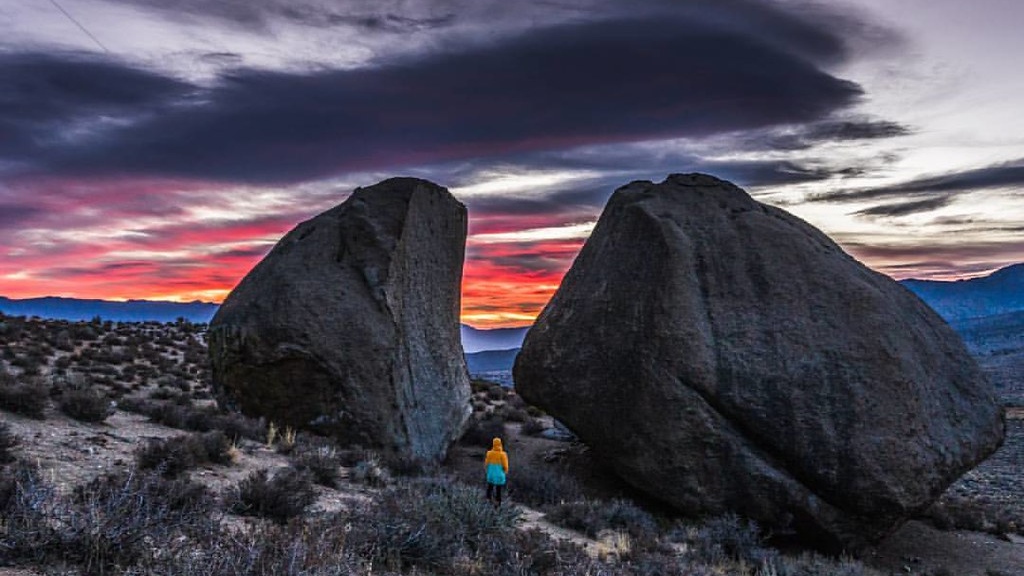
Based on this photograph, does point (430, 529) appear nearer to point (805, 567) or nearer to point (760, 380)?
point (805, 567)

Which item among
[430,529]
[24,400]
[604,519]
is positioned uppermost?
[24,400]

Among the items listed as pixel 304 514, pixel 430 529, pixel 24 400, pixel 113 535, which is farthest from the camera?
pixel 24 400

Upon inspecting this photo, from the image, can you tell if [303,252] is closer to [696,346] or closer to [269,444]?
[269,444]

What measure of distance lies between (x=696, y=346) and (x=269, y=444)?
877 cm

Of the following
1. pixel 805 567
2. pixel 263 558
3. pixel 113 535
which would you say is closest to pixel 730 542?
pixel 805 567

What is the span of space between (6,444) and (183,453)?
2116 millimetres

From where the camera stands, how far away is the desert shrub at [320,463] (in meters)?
11.3

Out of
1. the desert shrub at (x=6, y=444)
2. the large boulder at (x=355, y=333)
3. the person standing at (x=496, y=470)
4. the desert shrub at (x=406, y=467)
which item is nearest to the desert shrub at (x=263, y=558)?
the desert shrub at (x=6, y=444)

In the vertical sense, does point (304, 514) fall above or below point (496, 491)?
above

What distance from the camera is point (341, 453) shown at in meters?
13.4

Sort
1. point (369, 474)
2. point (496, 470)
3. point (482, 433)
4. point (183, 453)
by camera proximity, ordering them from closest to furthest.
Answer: point (183, 453)
point (369, 474)
point (496, 470)
point (482, 433)

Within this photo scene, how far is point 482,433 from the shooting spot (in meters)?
20.5

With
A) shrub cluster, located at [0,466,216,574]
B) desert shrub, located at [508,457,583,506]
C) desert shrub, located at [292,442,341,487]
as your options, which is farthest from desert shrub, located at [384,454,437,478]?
shrub cluster, located at [0,466,216,574]

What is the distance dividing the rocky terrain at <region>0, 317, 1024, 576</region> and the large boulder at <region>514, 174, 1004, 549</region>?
104cm
